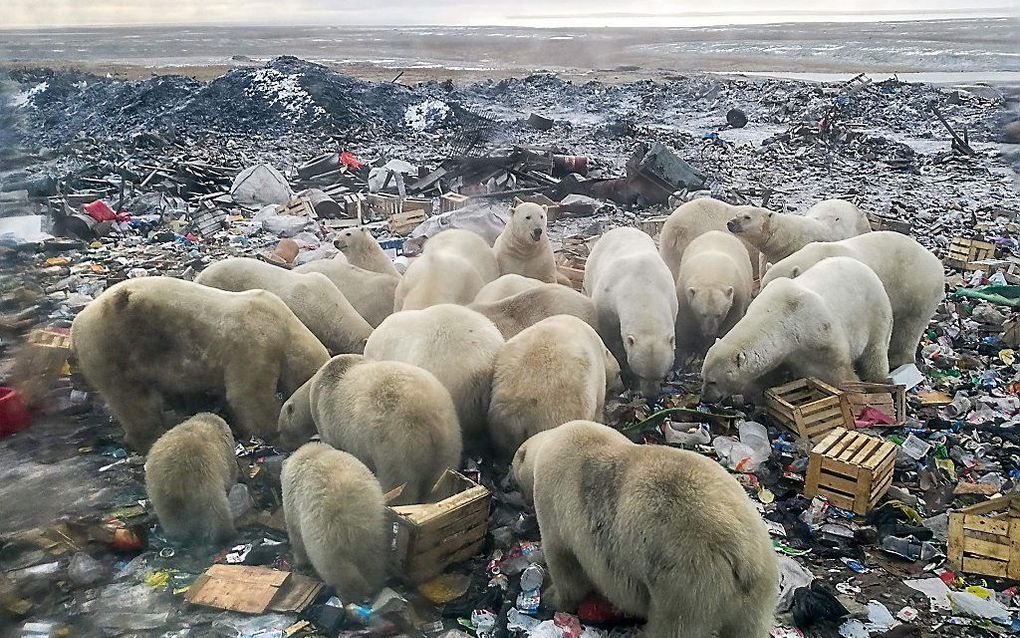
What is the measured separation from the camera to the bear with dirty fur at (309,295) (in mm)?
5355

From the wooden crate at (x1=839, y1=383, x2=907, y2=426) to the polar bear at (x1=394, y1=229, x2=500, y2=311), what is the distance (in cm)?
282

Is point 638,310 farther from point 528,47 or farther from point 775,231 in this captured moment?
point 528,47

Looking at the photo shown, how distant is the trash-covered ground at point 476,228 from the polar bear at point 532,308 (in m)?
0.80

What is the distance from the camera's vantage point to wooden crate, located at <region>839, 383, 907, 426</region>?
5.03 metres

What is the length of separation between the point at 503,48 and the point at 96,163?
17.5 feet

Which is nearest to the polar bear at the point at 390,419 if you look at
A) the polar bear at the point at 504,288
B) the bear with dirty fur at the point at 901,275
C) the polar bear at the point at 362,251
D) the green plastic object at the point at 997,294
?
the polar bear at the point at 504,288

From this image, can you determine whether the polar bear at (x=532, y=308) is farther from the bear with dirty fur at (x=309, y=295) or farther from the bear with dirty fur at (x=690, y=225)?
the bear with dirty fur at (x=690, y=225)

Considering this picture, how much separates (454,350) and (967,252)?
6.45m

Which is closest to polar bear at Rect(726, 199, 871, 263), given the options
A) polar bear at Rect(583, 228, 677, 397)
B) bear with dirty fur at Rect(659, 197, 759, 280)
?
bear with dirty fur at Rect(659, 197, 759, 280)

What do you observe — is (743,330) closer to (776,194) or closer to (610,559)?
(610,559)

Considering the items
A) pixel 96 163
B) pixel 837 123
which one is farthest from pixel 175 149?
pixel 837 123

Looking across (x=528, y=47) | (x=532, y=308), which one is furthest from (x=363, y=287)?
(x=528, y=47)

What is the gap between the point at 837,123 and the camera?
11.6 m

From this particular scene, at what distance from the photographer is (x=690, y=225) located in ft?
24.0
